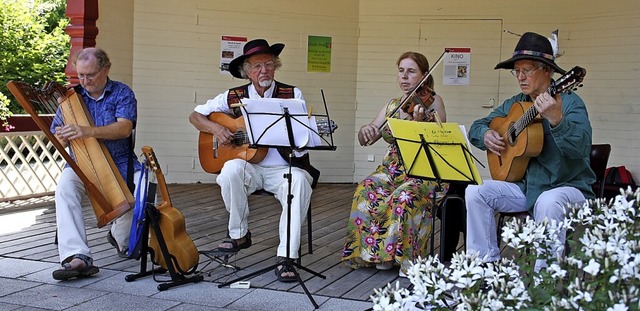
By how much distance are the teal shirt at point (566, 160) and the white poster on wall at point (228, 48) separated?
172 inches

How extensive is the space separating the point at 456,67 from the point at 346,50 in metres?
1.19

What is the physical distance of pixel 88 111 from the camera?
4.13m

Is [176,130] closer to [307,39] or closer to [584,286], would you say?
[307,39]

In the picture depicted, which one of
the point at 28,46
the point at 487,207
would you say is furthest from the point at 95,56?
the point at 28,46

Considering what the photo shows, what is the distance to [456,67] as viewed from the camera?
764 cm

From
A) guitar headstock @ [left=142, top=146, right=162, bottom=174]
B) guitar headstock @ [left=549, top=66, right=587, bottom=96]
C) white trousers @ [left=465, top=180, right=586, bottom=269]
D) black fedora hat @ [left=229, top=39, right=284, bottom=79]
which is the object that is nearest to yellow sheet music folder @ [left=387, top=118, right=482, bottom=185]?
white trousers @ [left=465, top=180, right=586, bottom=269]

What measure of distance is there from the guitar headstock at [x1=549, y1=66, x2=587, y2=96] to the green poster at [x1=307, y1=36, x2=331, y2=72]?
186 inches

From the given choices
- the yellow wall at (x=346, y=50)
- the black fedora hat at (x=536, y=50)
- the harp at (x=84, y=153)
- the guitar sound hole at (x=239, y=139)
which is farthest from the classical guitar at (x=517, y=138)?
the yellow wall at (x=346, y=50)

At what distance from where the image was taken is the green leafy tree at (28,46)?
16.2 metres

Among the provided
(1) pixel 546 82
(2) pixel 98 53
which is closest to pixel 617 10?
(1) pixel 546 82

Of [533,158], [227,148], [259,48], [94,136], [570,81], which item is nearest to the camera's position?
[570,81]

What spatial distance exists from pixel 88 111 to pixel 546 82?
8.19 feet

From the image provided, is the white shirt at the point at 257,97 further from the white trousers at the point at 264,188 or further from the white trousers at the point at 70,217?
the white trousers at the point at 70,217

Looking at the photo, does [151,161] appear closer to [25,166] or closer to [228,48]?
[25,166]
